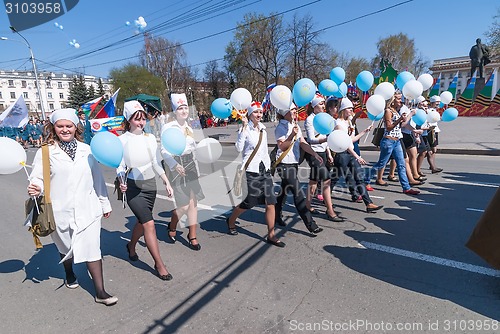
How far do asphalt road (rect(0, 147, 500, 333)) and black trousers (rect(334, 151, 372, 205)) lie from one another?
0.32 meters

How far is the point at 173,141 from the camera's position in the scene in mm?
3477

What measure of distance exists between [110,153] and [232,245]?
6.72 feet

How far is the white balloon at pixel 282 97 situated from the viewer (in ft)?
12.7

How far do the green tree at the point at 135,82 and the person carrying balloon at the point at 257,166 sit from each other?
4292 centimetres

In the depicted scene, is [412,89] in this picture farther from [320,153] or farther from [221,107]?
[221,107]

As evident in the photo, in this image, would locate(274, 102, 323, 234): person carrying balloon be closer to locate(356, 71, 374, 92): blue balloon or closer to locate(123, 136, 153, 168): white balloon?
locate(123, 136, 153, 168): white balloon

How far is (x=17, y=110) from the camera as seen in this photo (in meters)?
8.09

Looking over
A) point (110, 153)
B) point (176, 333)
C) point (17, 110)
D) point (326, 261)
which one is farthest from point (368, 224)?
point (17, 110)

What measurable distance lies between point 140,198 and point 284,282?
168cm

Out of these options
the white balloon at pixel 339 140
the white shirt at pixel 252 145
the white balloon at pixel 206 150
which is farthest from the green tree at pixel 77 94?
the white balloon at pixel 339 140

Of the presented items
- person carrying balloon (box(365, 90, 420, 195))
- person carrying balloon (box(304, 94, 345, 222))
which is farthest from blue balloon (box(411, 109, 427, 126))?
person carrying balloon (box(304, 94, 345, 222))

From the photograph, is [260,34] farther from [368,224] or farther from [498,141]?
[368,224]

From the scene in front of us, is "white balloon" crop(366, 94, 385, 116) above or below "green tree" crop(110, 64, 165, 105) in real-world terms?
below

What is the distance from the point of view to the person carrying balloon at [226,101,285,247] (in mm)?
4047
